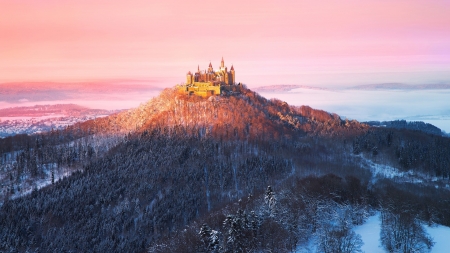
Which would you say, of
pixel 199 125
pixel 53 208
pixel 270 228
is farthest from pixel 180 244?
pixel 199 125

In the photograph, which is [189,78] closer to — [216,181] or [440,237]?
[216,181]

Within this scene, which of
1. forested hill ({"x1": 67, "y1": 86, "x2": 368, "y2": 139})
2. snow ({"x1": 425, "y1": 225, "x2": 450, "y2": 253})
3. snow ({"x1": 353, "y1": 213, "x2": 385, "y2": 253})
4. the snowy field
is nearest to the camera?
snow ({"x1": 353, "y1": 213, "x2": 385, "y2": 253})

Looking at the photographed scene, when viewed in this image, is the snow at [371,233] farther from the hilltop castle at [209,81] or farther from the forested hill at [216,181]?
the hilltop castle at [209,81]

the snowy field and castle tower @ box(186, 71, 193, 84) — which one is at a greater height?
castle tower @ box(186, 71, 193, 84)

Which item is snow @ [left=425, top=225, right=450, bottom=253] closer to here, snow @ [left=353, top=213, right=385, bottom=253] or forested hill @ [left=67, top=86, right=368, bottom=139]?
snow @ [left=353, top=213, right=385, bottom=253]

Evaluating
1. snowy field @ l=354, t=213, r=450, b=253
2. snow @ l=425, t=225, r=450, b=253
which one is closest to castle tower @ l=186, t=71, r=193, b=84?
snowy field @ l=354, t=213, r=450, b=253
